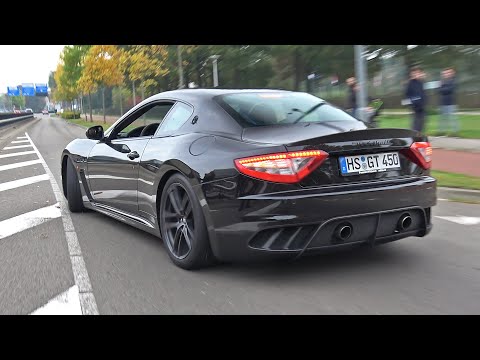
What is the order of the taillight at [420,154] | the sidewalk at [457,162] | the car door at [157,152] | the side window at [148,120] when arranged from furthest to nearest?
the sidewalk at [457,162] → the side window at [148,120] → the car door at [157,152] → the taillight at [420,154]

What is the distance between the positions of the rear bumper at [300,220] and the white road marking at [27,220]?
2.94 m

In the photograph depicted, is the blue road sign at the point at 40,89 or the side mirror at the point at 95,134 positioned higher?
the blue road sign at the point at 40,89

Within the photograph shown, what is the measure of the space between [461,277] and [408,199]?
0.67 m

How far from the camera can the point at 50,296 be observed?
375 centimetres

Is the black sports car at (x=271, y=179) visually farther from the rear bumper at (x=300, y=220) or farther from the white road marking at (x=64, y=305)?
the white road marking at (x=64, y=305)

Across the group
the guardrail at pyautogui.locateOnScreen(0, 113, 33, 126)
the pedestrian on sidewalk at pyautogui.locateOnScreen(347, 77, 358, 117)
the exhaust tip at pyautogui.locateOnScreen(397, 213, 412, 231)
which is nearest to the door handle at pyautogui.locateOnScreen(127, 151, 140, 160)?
the exhaust tip at pyautogui.locateOnScreen(397, 213, 412, 231)

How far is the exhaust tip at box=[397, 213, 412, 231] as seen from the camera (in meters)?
4.03

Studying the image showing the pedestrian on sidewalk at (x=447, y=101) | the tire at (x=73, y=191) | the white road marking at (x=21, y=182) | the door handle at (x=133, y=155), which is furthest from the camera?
the pedestrian on sidewalk at (x=447, y=101)

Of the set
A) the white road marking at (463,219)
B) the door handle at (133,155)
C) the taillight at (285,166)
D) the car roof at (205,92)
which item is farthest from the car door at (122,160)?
the white road marking at (463,219)

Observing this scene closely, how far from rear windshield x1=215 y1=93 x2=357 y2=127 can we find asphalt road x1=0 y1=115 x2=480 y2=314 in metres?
1.11

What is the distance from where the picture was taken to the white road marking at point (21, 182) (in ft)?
30.3

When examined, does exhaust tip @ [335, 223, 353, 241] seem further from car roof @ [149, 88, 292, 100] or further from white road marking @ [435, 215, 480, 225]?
white road marking @ [435, 215, 480, 225]
